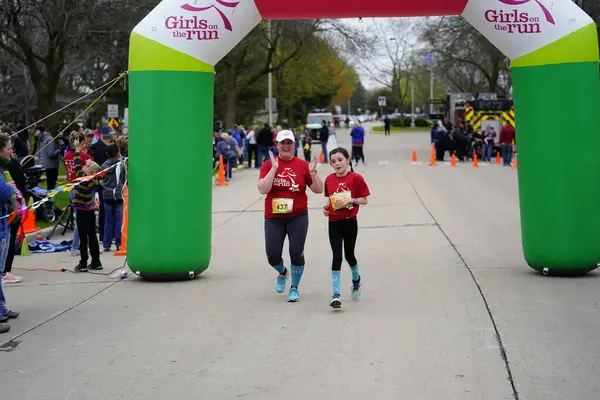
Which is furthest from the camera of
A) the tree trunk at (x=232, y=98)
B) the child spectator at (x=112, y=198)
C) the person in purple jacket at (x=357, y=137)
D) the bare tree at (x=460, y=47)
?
the tree trunk at (x=232, y=98)

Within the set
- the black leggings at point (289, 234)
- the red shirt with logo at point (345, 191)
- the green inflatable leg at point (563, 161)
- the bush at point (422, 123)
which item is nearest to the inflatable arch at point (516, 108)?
the green inflatable leg at point (563, 161)

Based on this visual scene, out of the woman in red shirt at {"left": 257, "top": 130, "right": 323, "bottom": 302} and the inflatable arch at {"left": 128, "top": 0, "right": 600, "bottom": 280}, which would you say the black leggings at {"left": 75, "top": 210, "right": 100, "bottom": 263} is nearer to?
the inflatable arch at {"left": 128, "top": 0, "right": 600, "bottom": 280}

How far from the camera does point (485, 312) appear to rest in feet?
27.1

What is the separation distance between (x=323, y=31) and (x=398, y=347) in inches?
1479

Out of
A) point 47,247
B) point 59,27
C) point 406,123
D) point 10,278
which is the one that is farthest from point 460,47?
point 406,123

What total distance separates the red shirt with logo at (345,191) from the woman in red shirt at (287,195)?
13cm

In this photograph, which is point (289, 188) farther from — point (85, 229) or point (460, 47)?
point (460, 47)

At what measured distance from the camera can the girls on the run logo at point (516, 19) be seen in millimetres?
9719

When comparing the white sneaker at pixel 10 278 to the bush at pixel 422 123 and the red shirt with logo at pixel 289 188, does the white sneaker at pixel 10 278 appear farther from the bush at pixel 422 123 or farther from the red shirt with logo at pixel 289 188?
the bush at pixel 422 123

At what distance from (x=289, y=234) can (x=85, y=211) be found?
3445 millimetres

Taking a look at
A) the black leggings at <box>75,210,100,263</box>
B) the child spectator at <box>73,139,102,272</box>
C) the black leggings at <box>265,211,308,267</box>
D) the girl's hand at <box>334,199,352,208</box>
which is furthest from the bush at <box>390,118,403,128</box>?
the girl's hand at <box>334,199,352,208</box>

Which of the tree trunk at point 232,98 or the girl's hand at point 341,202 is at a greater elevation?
the tree trunk at point 232,98

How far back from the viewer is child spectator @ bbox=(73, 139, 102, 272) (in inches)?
435

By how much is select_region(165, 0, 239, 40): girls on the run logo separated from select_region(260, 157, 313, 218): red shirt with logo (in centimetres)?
199
